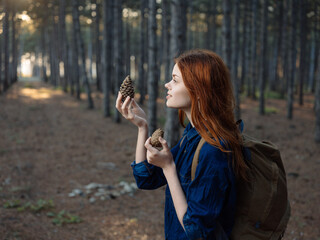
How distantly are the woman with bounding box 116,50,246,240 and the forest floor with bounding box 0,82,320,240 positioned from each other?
3.99m

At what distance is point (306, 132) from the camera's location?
46.0ft

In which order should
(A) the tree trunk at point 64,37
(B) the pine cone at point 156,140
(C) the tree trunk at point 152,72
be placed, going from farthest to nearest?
(A) the tree trunk at point 64,37 → (C) the tree trunk at point 152,72 → (B) the pine cone at point 156,140

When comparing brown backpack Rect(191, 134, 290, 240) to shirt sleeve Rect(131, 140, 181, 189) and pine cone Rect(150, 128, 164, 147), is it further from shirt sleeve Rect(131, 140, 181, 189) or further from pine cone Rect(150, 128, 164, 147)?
shirt sleeve Rect(131, 140, 181, 189)

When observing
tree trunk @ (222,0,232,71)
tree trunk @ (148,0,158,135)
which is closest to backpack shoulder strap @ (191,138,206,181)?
tree trunk @ (148,0,158,135)

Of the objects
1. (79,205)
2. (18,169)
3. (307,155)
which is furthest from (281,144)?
(18,169)

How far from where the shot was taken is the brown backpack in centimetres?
187

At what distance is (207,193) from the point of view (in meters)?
1.80

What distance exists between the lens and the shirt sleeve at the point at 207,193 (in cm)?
180

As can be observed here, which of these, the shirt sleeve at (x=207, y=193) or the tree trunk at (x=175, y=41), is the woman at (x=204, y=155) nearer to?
the shirt sleeve at (x=207, y=193)

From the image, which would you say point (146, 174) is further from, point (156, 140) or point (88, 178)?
point (88, 178)

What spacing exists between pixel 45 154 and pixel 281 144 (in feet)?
30.2

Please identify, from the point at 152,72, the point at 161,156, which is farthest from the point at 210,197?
the point at 152,72

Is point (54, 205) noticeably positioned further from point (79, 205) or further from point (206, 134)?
point (206, 134)

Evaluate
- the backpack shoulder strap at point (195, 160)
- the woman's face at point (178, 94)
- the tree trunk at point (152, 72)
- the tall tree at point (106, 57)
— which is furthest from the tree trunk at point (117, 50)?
the backpack shoulder strap at point (195, 160)
